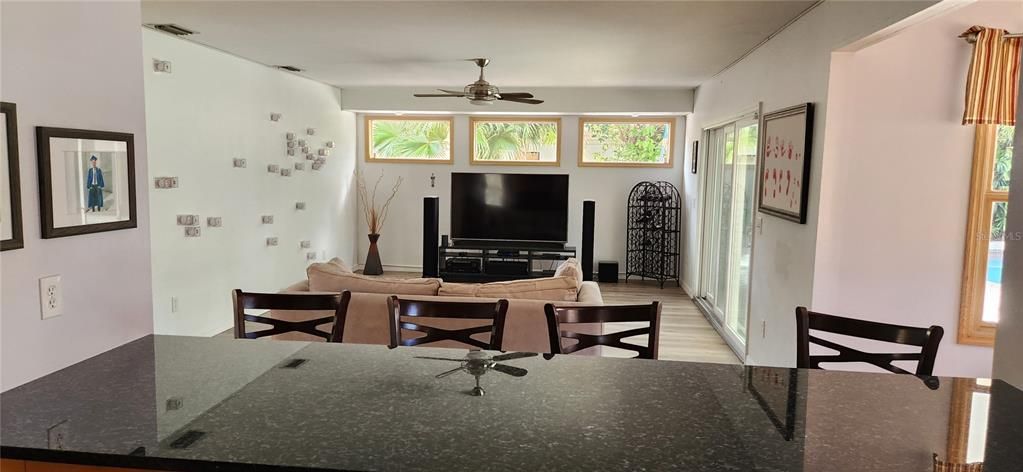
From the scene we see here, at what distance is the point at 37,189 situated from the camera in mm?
1487

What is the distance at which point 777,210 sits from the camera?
3805mm

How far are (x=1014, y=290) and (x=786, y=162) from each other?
1890mm

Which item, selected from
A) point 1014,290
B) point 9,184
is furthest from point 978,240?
point 9,184

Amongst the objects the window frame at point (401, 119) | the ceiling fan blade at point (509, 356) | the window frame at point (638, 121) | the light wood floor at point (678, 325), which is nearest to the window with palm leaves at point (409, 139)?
the window frame at point (401, 119)

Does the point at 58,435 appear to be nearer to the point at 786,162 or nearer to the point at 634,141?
the point at 786,162

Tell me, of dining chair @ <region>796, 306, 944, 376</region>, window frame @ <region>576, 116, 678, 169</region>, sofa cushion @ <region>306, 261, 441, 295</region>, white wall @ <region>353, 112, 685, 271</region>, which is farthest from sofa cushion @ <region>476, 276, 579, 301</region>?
window frame @ <region>576, 116, 678, 169</region>

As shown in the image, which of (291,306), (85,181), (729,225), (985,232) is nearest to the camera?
(85,181)

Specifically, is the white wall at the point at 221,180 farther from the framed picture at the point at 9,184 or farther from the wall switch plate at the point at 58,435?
the wall switch plate at the point at 58,435

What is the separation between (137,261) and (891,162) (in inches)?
130

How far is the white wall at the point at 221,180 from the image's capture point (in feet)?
14.6

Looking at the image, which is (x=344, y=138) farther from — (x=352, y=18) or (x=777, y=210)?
(x=777, y=210)

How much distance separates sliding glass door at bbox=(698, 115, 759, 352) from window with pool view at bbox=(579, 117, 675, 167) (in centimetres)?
133

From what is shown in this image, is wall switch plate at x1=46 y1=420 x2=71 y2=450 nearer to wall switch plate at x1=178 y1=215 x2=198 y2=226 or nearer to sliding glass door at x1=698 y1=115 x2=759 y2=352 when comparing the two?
wall switch plate at x1=178 y1=215 x2=198 y2=226

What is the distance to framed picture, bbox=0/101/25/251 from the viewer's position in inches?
54.2
